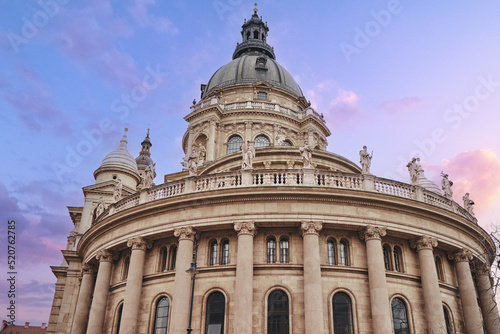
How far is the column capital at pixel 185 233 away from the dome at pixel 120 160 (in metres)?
26.0

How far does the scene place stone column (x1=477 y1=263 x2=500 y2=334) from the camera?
94.9 ft

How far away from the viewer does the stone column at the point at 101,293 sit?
28.2 metres

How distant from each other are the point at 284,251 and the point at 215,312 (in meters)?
5.31

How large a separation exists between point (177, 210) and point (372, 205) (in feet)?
39.5

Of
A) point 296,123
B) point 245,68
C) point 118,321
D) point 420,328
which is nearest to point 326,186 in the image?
point 420,328

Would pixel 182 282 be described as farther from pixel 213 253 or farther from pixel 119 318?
pixel 119 318

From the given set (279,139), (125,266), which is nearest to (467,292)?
(125,266)

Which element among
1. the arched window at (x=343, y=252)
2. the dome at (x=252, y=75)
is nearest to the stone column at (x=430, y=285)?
the arched window at (x=343, y=252)

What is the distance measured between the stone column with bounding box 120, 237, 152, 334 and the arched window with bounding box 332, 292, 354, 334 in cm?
1166

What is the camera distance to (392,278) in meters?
25.6

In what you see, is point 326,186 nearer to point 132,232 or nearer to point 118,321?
point 132,232

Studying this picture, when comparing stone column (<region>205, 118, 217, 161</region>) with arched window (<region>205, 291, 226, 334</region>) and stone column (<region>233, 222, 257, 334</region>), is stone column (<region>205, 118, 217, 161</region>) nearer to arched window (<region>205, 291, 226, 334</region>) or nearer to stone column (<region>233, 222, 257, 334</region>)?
stone column (<region>233, 222, 257, 334</region>)

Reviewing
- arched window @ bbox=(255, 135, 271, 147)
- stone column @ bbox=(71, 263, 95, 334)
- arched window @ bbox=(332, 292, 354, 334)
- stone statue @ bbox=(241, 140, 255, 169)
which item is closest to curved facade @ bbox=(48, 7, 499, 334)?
arched window @ bbox=(332, 292, 354, 334)

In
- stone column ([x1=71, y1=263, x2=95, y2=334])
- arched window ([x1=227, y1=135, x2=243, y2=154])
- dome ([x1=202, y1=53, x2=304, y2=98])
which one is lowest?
stone column ([x1=71, y1=263, x2=95, y2=334])
